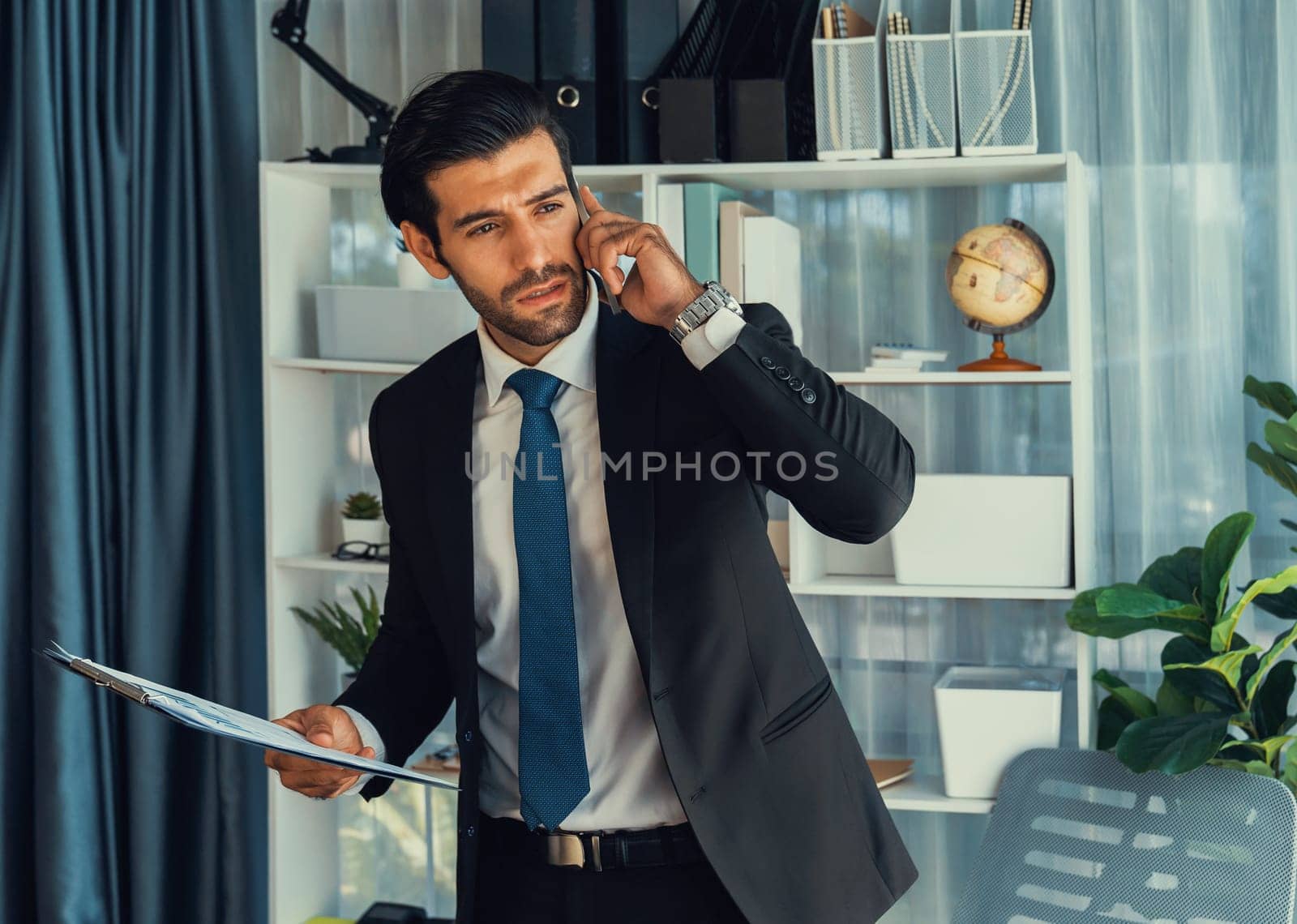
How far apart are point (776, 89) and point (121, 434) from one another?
150cm

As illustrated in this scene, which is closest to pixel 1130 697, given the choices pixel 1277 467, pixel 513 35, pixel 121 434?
pixel 1277 467

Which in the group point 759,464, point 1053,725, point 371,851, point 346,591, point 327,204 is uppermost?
point 327,204

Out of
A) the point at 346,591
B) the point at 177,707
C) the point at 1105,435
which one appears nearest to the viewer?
the point at 177,707

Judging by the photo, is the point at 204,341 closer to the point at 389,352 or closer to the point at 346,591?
the point at 389,352

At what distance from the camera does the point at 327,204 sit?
2.70 meters

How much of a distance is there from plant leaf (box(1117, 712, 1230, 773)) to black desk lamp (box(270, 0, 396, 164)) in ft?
5.67

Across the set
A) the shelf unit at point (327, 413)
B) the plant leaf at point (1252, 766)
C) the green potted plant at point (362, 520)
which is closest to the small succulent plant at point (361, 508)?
the green potted plant at point (362, 520)

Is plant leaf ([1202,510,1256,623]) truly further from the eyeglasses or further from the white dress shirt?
the eyeglasses

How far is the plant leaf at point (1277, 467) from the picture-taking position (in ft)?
6.53

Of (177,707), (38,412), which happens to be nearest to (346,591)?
(38,412)

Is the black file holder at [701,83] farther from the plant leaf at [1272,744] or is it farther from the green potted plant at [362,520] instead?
the plant leaf at [1272,744]

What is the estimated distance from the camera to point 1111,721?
2.20 m

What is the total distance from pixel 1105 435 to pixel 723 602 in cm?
134

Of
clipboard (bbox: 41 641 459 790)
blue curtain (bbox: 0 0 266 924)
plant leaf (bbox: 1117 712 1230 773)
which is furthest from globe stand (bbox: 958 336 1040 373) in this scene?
blue curtain (bbox: 0 0 266 924)
